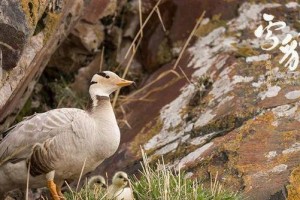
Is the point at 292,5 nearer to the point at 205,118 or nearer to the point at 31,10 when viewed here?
the point at 205,118

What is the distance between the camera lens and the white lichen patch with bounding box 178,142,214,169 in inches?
308

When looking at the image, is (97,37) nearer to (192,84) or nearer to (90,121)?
(192,84)

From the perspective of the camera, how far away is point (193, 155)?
7.89 metres

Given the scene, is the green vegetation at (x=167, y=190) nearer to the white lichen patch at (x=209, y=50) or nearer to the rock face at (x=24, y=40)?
the rock face at (x=24, y=40)

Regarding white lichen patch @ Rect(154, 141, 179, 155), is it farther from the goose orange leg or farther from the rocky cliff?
the goose orange leg

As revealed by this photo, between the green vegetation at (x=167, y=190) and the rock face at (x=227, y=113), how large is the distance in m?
0.30

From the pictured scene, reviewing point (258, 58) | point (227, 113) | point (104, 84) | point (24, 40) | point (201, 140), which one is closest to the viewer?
point (24, 40)

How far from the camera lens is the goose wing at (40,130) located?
24.1 ft

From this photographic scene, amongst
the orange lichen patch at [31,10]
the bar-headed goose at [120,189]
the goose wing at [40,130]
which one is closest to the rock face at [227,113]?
the bar-headed goose at [120,189]

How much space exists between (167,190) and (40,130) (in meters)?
1.24

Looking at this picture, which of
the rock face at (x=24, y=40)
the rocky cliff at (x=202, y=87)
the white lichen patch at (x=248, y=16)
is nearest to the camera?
the rock face at (x=24, y=40)

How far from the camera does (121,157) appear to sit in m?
8.59

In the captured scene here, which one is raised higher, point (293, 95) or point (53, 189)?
point (53, 189)

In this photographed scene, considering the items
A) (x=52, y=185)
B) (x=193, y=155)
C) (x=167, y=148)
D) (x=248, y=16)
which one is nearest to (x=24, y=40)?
(x=52, y=185)
